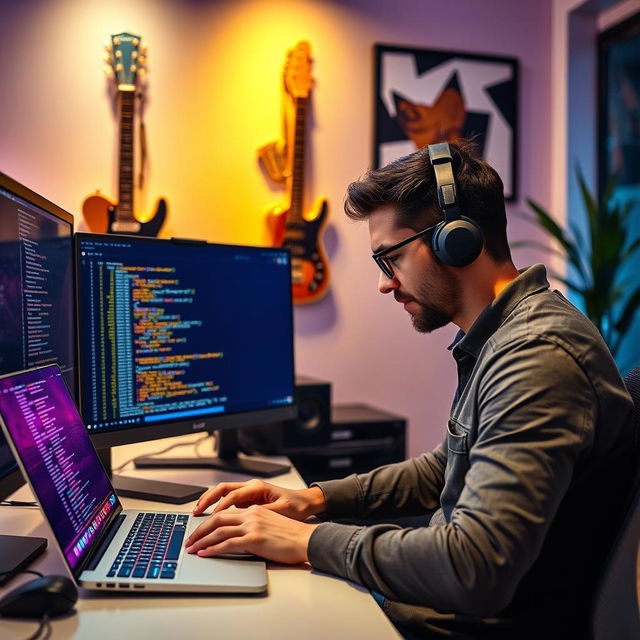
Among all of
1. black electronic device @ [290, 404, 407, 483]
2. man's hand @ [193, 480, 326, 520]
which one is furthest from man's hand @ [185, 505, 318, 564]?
black electronic device @ [290, 404, 407, 483]

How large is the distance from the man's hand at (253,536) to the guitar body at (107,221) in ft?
5.68

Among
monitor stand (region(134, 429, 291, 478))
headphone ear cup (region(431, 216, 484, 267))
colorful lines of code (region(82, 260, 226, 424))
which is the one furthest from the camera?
monitor stand (region(134, 429, 291, 478))

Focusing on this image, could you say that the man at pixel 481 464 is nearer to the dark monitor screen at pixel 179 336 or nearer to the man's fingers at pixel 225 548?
the man's fingers at pixel 225 548

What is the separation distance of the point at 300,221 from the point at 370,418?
0.92m

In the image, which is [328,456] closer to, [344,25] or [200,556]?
[200,556]

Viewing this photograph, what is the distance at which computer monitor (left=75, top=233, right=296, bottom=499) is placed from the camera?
1.17 metres

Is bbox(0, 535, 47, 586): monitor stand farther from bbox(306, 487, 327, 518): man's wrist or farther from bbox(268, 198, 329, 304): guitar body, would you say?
bbox(268, 198, 329, 304): guitar body

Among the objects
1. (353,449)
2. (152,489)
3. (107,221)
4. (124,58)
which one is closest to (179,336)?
(152,489)

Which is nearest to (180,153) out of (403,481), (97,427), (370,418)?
(370,418)

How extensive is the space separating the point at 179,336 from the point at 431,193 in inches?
22.6

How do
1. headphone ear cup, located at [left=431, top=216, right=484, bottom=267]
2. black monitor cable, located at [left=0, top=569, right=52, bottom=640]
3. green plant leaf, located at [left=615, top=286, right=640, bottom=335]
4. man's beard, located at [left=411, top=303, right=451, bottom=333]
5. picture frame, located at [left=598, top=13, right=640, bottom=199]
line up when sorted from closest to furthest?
black monitor cable, located at [left=0, top=569, right=52, bottom=640]
headphone ear cup, located at [left=431, top=216, right=484, bottom=267]
man's beard, located at [left=411, top=303, right=451, bottom=333]
green plant leaf, located at [left=615, top=286, right=640, bottom=335]
picture frame, located at [left=598, top=13, right=640, bottom=199]

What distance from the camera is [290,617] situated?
2.44 ft

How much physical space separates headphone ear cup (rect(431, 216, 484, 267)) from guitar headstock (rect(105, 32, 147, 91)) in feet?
6.17

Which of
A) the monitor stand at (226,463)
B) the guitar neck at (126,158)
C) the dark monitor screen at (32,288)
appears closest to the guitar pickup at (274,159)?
the guitar neck at (126,158)
